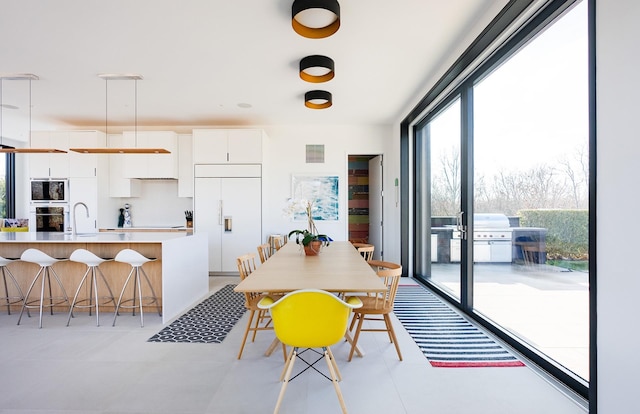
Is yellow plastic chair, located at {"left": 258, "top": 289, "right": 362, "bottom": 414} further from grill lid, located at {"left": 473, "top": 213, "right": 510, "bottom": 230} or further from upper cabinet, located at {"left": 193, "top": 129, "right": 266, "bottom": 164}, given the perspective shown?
upper cabinet, located at {"left": 193, "top": 129, "right": 266, "bottom": 164}

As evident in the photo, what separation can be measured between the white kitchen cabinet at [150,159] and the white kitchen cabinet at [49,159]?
1.06 metres

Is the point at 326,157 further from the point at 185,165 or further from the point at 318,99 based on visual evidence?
the point at 185,165

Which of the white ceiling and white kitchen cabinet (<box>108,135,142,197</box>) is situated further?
white kitchen cabinet (<box>108,135,142,197</box>)

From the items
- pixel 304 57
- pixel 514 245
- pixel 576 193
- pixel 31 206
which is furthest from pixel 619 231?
pixel 31 206

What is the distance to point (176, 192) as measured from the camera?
6332 millimetres

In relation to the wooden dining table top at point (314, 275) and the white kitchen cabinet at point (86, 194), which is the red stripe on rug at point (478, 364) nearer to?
the wooden dining table top at point (314, 275)

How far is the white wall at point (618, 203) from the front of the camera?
4.92 feet

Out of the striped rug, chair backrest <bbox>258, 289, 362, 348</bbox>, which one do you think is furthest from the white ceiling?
the striped rug

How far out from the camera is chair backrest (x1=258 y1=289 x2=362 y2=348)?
175 centimetres

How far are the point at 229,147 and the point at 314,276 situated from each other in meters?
4.10

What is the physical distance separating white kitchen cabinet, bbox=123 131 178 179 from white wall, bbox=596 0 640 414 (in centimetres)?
596

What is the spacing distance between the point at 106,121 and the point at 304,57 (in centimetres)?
450

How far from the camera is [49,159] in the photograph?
5.76 m

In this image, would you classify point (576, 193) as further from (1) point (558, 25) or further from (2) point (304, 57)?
(2) point (304, 57)
